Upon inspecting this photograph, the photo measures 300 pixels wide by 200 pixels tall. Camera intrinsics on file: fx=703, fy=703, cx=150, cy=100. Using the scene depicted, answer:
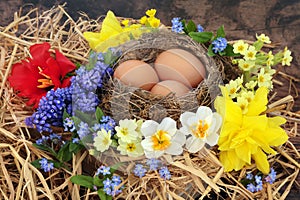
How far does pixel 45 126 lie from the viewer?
1.38 metres

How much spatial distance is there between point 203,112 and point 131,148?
152mm

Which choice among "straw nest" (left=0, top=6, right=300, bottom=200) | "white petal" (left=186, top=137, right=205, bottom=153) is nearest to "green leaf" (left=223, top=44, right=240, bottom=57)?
"straw nest" (left=0, top=6, right=300, bottom=200)

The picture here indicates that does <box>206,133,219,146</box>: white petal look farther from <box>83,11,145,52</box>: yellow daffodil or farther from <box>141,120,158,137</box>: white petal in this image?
<box>83,11,145,52</box>: yellow daffodil

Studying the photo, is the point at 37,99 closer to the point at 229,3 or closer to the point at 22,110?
the point at 22,110

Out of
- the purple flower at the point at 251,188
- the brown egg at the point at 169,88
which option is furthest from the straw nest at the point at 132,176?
the brown egg at the point at 169,88

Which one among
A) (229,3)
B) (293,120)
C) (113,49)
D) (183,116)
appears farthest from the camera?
(229,3)

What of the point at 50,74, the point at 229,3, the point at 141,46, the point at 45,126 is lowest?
the point at 45,126

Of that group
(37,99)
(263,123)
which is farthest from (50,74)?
(263,123)

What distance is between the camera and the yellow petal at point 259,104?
4.49 feet

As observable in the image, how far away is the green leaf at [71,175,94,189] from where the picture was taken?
4.38 ft

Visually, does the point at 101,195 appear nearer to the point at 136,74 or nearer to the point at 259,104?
the point at 136,74

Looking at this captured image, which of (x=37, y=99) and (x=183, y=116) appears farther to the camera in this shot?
(x=37, y=99)

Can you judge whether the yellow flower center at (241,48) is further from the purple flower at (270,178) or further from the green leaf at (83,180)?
the green leaf at (83,180)

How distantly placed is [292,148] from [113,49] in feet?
1.42
